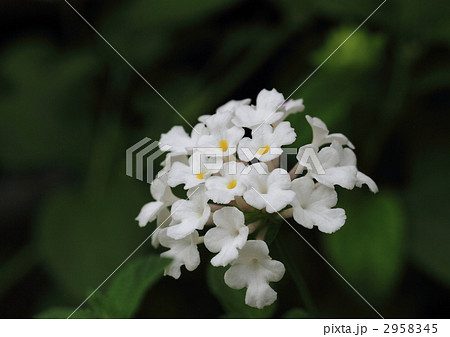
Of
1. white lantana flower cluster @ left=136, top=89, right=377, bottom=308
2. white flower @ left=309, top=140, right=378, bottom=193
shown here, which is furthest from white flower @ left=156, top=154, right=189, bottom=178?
white flower @ left=309, top=140, right=378, bottom=193

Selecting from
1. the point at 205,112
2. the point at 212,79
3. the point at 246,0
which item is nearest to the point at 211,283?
the point at 205,112

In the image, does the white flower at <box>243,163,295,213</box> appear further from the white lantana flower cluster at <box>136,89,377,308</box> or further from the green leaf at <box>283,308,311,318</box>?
the green leaf at <box>283,308,311,318</box>

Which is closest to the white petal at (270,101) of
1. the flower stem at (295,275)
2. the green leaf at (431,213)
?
the flower stem at (295,275)

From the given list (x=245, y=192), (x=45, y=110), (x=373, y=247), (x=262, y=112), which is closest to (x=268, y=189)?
(x=245, y=192)

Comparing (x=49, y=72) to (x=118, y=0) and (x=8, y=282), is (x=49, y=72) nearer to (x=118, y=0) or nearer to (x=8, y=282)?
(x=118, y=0)

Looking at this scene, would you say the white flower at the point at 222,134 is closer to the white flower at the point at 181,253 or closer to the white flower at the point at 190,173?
the white flower at the point at 190,173

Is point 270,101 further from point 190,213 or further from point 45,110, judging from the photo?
point 45,110
